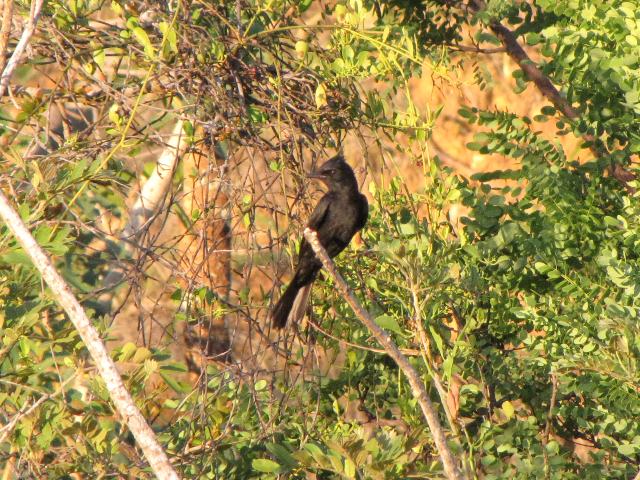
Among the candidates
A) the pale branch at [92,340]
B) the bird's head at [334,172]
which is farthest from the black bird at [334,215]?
the pale branch at [92,340]

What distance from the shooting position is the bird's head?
5027 millimetres

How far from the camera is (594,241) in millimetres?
4293

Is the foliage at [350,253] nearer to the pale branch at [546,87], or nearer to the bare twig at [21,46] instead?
the pale branch at [546,87]

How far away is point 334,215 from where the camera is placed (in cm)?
508

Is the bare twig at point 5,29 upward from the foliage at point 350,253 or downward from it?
upward

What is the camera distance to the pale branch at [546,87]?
4598mm

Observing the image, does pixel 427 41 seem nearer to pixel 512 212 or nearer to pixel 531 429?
pixel 512 212

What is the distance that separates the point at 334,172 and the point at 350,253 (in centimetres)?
67

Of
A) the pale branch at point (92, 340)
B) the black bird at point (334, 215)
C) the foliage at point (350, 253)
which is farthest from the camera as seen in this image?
the black bird at point (334, 215)

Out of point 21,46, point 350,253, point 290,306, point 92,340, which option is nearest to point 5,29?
point 21,46

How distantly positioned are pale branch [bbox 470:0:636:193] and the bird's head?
3.55ft

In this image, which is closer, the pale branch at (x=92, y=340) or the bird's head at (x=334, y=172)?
the pale branch at (x=92, y=340)

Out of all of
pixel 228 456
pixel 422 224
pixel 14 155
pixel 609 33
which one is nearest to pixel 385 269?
pixel 422 224

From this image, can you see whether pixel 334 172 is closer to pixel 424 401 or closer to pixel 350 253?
pixel 350 253
